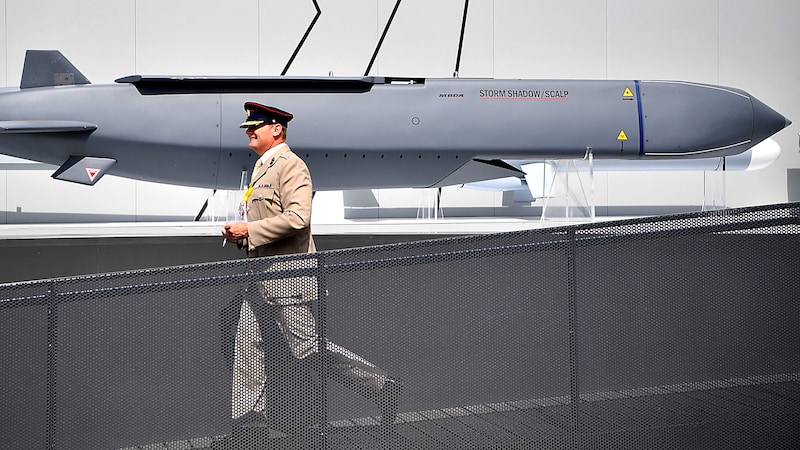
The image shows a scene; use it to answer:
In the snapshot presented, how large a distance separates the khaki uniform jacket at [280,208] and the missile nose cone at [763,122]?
454cm

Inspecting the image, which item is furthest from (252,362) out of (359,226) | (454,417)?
(359,226)

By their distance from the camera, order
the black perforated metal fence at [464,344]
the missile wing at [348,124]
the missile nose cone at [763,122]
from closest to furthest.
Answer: the black perforated metal fence at [464,344] < the missile wing at [348,124] < the missile nose cone at [763,122]

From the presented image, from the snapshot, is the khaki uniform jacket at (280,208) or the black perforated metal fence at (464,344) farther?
the khaki uniform jacket at (280,208)

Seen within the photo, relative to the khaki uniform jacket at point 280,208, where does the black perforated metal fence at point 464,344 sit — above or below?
below

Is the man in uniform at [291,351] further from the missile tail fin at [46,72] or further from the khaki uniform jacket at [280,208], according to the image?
the missile tail fin at [46,72]

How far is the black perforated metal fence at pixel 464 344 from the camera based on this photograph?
5.45 ft

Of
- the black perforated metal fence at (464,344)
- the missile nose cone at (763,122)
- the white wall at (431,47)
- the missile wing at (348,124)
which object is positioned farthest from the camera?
the white wall at (431,47)

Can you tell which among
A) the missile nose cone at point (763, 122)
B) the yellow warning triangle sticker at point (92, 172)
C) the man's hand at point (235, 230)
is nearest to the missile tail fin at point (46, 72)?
the yellow warning triangle sticker at point (92, 172)

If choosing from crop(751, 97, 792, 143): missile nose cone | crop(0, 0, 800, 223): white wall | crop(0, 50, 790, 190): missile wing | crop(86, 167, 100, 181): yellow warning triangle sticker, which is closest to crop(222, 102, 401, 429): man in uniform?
crop(0, 50, 790, 190): missile wing

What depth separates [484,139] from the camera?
526 cm

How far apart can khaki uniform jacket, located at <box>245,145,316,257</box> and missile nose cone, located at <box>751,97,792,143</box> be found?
14.9ft

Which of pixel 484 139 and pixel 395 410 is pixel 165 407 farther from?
pixel 484 139

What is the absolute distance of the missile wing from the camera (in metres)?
4.99

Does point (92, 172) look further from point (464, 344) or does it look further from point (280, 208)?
point (464, 344)
